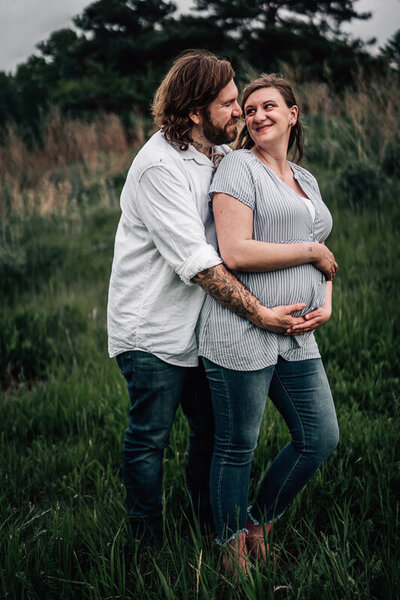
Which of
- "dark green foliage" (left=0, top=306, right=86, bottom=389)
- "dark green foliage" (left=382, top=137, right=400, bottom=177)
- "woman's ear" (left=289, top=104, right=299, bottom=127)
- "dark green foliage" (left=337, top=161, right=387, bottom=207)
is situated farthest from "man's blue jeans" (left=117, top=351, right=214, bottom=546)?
"dark green foliage" (left=382, top=137, right=400, bottom=177)

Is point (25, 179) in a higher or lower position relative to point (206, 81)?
higher

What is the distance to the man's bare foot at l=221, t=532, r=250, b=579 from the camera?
6.15 ft

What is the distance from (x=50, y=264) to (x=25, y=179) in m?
5.09

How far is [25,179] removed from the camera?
11086 millimetres

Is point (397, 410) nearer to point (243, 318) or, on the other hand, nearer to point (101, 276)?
point (243, 318)

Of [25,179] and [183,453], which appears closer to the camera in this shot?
[183,453]

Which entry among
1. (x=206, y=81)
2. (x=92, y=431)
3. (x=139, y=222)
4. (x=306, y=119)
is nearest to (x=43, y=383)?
(x=92, y=431)

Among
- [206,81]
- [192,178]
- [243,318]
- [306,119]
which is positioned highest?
[306,119]

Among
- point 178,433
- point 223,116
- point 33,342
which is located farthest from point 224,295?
point 33,342

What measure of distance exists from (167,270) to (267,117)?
795 mm

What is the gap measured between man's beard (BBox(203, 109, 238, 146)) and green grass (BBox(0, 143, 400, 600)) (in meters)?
1.60

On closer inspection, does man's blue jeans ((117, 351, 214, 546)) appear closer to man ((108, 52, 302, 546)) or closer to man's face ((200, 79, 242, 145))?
man ((108, 52, 302, 546))

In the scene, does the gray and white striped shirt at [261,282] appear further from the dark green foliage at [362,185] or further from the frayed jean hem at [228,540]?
the dark green foliage at [362,185]

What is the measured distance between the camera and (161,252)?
2039mm
